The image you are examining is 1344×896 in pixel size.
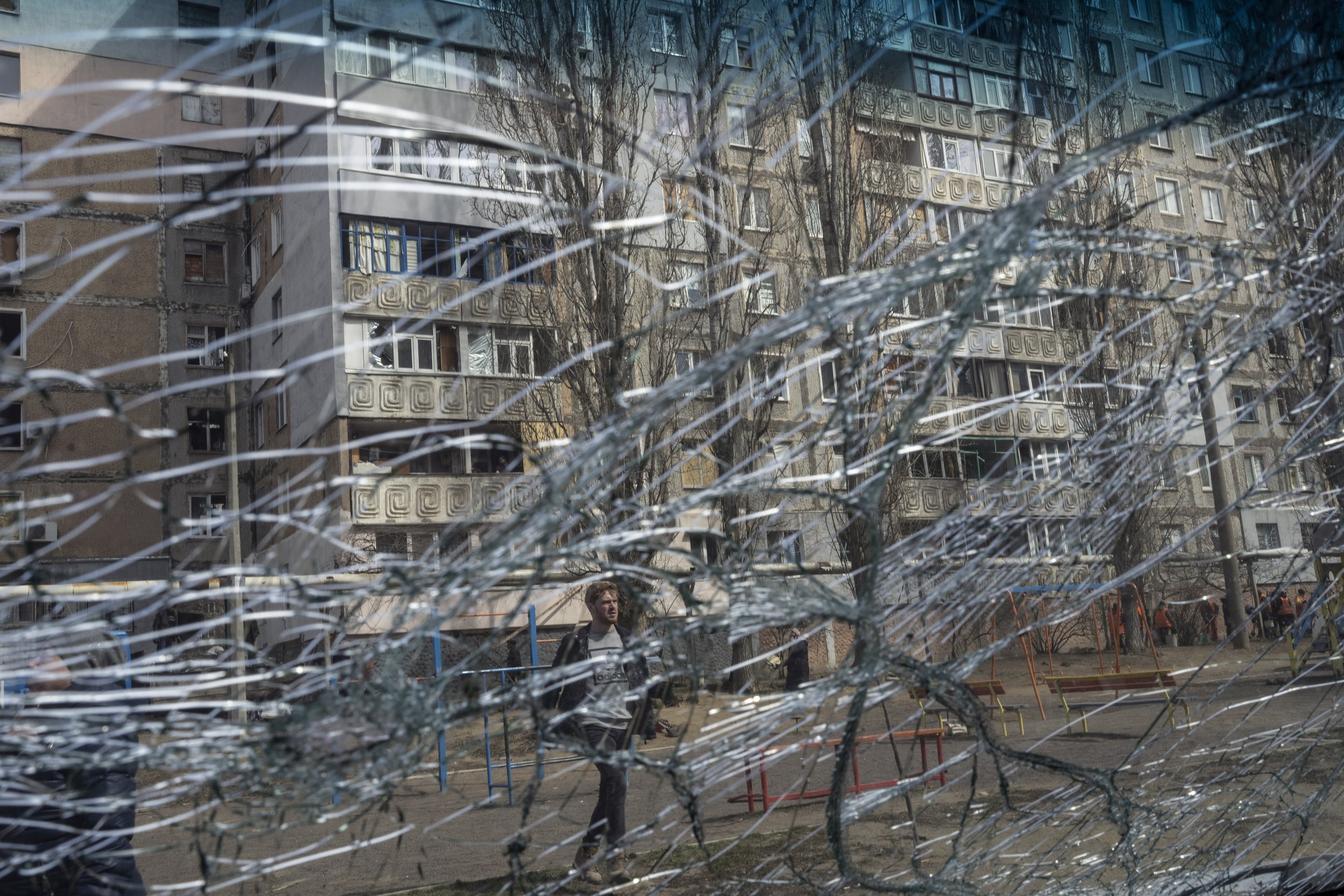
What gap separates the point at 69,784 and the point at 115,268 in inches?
237

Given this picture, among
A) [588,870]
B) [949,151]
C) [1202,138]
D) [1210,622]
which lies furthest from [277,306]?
[1210,622]

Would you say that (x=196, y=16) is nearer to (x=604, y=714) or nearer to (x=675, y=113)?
(x=675, y=113)

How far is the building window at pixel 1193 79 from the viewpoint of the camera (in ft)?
11.5

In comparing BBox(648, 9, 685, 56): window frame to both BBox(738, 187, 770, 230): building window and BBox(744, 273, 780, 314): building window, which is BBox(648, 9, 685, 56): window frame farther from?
BBox(744, 273, 780, 314): building window

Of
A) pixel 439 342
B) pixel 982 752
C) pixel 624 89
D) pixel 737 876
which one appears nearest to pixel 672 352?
pixel 624 89

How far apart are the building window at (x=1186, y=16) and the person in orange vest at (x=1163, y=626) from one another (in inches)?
454

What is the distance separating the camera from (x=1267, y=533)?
1855 centimetres

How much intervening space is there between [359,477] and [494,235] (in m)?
0.48

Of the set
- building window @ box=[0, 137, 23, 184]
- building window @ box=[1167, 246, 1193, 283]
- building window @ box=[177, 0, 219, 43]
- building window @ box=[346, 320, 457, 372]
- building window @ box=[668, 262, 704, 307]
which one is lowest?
building window @ box=[1167, 246, 1193, 283]

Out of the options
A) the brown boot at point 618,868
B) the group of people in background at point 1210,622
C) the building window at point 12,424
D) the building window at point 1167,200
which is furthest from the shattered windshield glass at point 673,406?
the group of people in background at point 1210,622

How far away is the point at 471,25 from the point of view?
2.79 m

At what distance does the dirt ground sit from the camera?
192 cm

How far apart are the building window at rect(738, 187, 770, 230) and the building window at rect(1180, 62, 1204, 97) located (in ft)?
5.05

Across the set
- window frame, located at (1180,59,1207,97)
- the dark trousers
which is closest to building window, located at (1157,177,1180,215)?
window frame, located at (1180,59,1207,97)
